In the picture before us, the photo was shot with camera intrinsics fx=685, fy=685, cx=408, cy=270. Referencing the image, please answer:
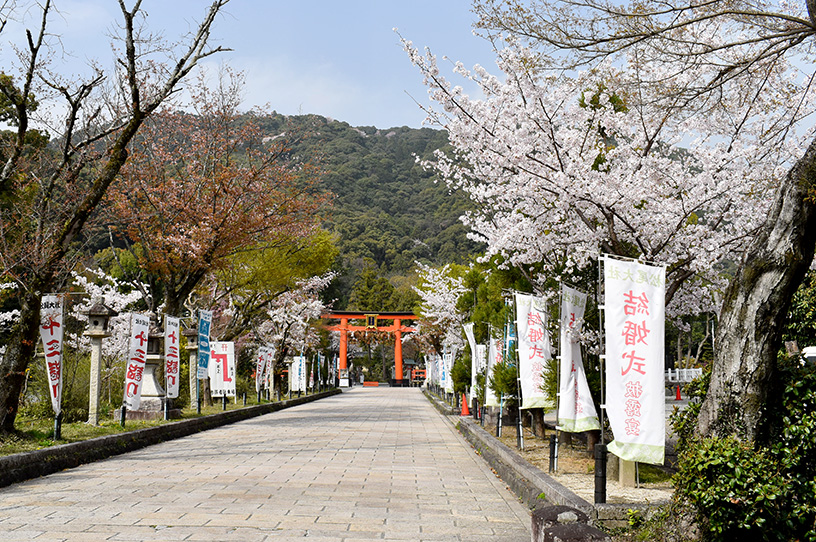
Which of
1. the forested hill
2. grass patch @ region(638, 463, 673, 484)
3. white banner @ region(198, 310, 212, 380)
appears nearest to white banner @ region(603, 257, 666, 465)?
grass patch @ region(638, 463, 673, 484)

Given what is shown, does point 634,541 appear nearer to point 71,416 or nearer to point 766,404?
point 766,404

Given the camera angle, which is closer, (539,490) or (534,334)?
(539,490)

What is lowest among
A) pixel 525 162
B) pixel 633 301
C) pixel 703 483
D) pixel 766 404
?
pixel 703 483

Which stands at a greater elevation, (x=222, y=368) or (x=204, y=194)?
(x=204, y=194)

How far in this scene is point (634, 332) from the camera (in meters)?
6.70

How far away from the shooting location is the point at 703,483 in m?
4.84

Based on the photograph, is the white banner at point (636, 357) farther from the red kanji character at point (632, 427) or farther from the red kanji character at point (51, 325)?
the red kanji character at point (51, 325)

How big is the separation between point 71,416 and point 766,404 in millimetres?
13883

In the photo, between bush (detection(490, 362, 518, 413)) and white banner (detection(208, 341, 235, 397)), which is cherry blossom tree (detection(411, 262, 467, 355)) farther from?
bush (detection(490, 362, 518, 413))

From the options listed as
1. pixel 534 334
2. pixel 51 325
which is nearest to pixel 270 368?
pixel 51 325

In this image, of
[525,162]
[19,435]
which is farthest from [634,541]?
[19,435]

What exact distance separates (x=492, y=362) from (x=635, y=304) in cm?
1018

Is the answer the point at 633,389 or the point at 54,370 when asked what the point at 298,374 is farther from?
the point at 633,389

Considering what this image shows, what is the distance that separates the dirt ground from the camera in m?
7.36
